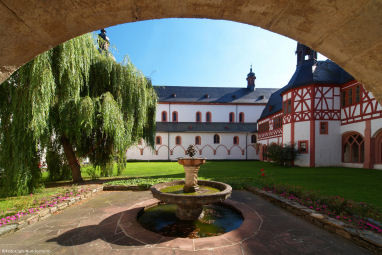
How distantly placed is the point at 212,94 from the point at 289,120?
702 inches

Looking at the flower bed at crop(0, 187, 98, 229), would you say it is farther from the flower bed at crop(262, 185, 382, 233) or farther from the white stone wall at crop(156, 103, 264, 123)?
the white stone wall at crop(156, 103, 264, 123)

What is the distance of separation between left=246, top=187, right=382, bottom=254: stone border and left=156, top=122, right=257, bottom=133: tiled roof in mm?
25203

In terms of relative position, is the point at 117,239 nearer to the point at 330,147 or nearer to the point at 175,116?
the point at 330,147

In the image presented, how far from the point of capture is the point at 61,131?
7410mm

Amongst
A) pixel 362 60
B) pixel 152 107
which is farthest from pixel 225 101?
pixel 362 60

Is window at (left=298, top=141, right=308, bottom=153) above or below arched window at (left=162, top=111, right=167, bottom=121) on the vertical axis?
below

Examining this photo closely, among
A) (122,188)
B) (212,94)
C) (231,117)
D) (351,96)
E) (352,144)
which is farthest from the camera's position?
(212,94)

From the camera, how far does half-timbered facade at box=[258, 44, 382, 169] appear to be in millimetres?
13899

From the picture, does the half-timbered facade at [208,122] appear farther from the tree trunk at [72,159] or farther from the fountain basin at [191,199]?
the fountain basin at [191,199]

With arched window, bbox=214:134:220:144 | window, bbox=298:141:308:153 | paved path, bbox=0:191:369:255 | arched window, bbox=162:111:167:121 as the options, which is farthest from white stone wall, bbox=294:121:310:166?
arched window, bbox=162:111:167:121

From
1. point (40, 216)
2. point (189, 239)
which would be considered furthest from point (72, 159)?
point (189, 239)

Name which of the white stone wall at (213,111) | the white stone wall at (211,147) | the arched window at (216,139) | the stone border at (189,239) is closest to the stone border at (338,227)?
the stone border at (189,239)

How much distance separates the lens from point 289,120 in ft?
61.5

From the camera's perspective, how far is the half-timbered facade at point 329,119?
1390cm
